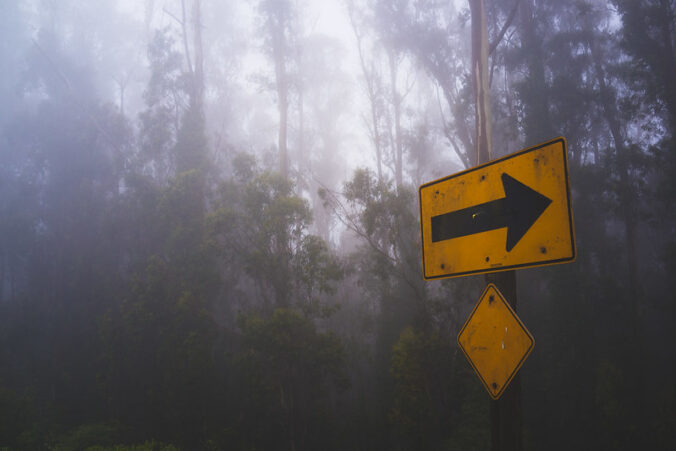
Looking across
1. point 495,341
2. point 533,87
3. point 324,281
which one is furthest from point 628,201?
point 495,341

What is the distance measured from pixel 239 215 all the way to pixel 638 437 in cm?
1364

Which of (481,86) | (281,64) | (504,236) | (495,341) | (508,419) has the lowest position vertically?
(508,419)

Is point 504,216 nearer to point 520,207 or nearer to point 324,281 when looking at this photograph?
point 520,207

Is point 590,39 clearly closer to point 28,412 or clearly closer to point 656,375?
point 656,375

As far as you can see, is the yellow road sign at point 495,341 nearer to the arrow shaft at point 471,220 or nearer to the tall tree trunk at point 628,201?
the arrow shaft at point 471,220

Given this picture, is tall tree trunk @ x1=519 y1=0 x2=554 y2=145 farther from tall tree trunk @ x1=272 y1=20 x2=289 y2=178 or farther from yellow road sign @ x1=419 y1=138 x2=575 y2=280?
yellow road sign @ x1=419 y1=138 x2=575 y2=280

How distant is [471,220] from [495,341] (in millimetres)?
632

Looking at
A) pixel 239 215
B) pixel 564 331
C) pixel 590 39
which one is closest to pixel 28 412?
pixel 239 215

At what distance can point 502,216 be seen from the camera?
2.00m

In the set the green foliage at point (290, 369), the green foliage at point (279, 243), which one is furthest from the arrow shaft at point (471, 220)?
the green foliage at point (279, 243)

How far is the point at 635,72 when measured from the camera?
14289 mm

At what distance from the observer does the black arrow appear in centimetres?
188

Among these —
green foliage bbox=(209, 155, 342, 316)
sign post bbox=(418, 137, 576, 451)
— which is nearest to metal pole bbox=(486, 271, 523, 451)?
sign post bbox=(418, 137, 576, 451)

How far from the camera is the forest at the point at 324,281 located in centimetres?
1106
